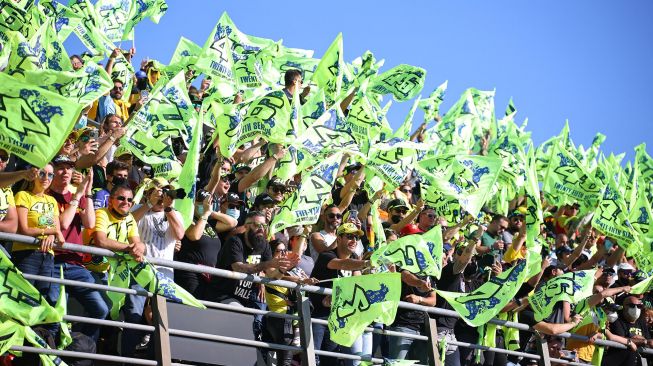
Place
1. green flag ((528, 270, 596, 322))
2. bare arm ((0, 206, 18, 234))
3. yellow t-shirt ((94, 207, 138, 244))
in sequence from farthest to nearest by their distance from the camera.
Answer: green flag ((528, 270, 596, 322))
yellow t-shirt ((94, 207, 138, 244))
bare arm ((0, 206, 18, 234))

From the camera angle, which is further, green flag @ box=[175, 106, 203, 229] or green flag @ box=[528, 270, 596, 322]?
green flag @ box=[528, 270, 596, 322]

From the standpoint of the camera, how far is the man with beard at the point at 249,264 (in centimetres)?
1251

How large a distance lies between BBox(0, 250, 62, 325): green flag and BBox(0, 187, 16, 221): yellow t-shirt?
0.71 meters

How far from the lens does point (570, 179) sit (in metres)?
19.7

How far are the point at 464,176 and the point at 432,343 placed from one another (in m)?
3.22

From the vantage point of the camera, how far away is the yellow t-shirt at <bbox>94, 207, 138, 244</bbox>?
38.9 feet

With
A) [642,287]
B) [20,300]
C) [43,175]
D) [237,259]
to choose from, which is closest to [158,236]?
[237,259]

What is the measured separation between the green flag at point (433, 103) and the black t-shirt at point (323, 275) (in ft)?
30.1

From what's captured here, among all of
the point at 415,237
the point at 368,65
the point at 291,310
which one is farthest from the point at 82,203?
the point at 368,65

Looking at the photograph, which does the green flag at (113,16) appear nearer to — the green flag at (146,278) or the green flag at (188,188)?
the green flag at (188,188)

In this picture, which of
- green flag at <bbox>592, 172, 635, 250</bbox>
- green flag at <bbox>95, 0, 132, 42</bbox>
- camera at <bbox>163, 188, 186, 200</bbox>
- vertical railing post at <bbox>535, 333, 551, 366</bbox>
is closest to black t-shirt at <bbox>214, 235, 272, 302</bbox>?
camera at <bbox>163, 188, 186, 200</bbox>

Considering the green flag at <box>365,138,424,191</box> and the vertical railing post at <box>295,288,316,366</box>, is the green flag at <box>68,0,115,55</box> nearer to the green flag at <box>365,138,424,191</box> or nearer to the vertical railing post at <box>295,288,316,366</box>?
the green flag at <box>365,138,424,191</box>

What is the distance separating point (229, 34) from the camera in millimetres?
17688

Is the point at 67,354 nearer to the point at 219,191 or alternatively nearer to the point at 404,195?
the point at 219,191
